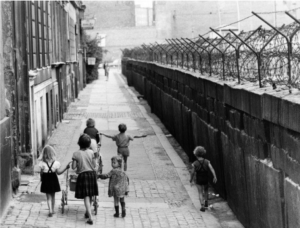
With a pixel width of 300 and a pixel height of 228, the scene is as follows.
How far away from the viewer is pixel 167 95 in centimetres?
2364

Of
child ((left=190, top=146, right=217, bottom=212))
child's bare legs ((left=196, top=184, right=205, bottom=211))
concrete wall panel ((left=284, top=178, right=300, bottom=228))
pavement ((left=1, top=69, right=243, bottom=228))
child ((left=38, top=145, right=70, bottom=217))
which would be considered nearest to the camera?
concrete wall panel ((left=284, top=178, right=300, bottom=228))

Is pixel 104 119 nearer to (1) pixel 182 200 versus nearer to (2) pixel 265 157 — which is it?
(1) pixel 182 200

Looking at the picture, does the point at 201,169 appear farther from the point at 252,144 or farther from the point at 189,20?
the point at 189,20

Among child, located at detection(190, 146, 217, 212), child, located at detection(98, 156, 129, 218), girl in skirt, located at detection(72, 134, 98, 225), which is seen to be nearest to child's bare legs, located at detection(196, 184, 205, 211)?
child, located at detection(190, 146, 217, 212)

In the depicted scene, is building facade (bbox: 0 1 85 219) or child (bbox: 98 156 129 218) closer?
Answer: child (bbox: 98 156 129 218)

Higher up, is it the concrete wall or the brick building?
the brick building

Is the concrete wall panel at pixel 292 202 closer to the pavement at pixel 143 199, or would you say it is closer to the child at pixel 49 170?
the pavement at pixel 143 199

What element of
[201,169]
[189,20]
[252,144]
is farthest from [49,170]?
[189,20]

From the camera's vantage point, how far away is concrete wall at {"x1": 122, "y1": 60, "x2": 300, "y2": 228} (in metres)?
8.08

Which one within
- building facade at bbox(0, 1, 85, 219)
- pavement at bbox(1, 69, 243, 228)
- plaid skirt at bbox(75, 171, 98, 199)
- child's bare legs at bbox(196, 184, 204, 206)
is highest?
building facade at bbox(0, 1, 85, 219)

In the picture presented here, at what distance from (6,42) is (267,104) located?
19.8 feet

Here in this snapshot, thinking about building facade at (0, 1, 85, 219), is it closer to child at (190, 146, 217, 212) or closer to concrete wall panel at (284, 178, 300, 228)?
child at (190, 146, 217, 212)

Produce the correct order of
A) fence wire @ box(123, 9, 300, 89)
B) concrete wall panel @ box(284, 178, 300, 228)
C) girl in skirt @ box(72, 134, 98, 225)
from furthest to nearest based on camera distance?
girl in skirt @ box(72, 134, 98, 225) < fence wire @ box(123, 9, 300, 89) < concrete wall panel @ box(284, 178, 300, 228)

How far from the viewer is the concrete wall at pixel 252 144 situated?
8078 millimetres
